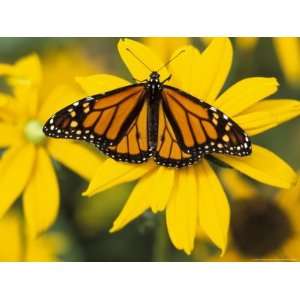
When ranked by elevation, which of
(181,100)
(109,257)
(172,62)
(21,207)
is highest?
(172,62)

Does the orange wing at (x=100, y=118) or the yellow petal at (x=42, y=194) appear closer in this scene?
the orange wing at (x=100, y=118)

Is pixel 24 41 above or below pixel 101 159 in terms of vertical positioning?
above

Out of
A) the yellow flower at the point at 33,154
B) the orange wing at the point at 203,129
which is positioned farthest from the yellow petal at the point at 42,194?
the orange wing at the point at 203,129

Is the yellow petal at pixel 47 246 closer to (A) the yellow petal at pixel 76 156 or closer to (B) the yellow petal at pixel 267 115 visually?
(A) the yellow petal at pixel 76 156

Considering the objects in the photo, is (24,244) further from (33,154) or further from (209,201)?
(209,201)
